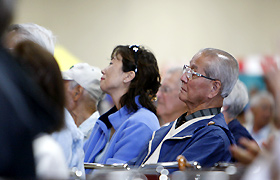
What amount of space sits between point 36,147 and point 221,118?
1.72 metres

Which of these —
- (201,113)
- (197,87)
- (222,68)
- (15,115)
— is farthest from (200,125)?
(15,115)

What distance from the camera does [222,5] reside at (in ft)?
20.4

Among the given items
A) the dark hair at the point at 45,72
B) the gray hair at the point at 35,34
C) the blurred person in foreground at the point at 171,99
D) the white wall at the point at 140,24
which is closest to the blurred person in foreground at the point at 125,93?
the blurred person in foreground at the point at 171,99

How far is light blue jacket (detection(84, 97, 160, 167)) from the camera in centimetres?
277

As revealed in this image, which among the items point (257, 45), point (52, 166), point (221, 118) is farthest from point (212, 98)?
point (257, 45)

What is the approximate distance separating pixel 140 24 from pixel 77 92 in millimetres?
3071

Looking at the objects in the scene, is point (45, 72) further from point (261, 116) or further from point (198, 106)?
point (261, 116)

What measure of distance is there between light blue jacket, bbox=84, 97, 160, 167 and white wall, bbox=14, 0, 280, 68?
11.1 feet

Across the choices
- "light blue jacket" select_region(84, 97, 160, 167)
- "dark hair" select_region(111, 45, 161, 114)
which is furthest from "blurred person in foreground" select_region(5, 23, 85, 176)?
"dark hair" select_region(111, 45, 161, 114)

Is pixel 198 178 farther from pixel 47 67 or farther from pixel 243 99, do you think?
pixel 243 99

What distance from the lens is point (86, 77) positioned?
3.57 metres

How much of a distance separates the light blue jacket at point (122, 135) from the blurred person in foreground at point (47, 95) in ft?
5.07

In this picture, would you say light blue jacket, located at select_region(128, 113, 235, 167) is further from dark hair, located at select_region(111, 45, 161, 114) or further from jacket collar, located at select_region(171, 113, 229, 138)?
dark hair, located at select_region(111, 45, 161, 114)

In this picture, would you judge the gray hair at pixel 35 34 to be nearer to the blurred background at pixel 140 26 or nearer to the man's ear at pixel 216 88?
the man's ear at pixel 216 88
